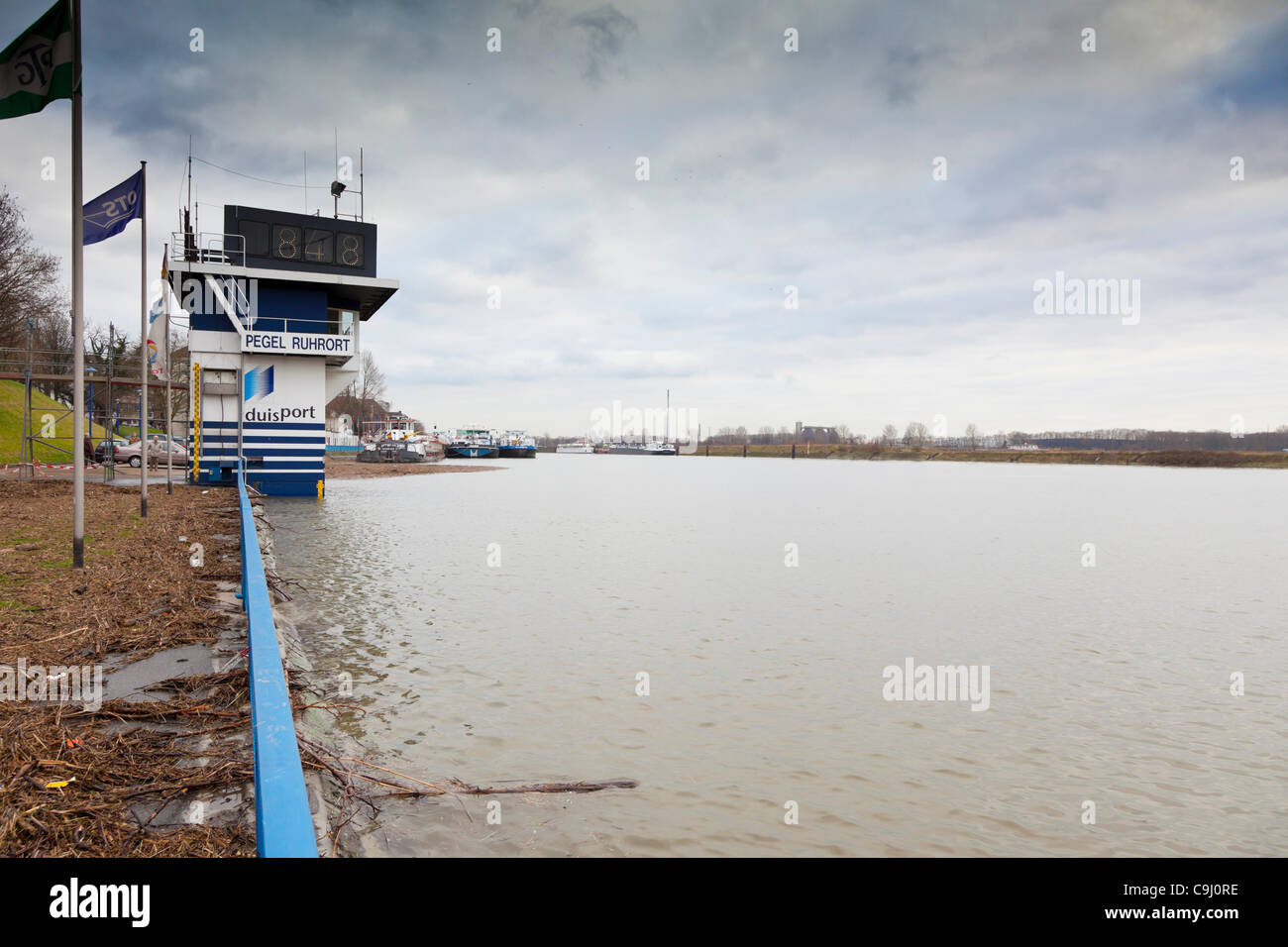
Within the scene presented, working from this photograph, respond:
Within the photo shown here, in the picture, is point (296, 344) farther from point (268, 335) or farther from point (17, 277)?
point (17, 277)

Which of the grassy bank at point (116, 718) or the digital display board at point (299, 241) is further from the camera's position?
the digital display board at point (299, 241)

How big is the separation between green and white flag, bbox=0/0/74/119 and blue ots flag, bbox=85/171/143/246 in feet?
13.6

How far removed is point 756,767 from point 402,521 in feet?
70.0

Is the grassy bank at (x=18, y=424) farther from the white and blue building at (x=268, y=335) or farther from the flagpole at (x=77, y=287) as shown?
the flagpole at (x=77, y=287)

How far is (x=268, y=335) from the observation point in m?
26.6

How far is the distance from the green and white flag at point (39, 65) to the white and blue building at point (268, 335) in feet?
56.9

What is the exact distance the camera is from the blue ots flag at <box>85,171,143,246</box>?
13473mm

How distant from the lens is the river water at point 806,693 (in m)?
5.28
